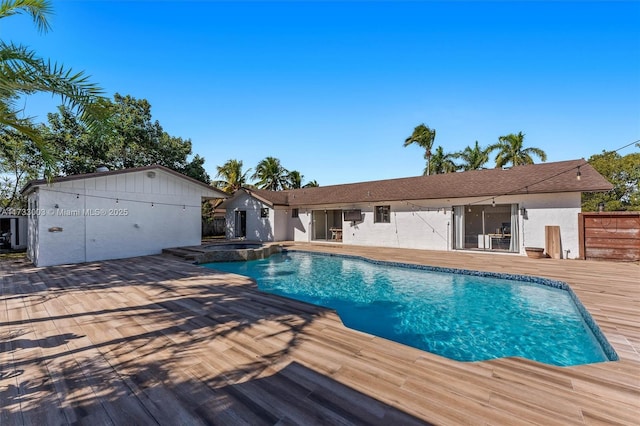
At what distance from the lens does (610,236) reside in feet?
31.0

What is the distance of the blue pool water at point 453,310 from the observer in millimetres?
4324

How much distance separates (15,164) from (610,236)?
2922cm

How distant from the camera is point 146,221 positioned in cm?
1178

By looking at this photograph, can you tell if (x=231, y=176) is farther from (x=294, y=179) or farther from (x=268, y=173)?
(x=294, y=179)

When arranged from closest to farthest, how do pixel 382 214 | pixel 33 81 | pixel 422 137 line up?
pixel 33 81, pixel 382 214, pixel 422 137

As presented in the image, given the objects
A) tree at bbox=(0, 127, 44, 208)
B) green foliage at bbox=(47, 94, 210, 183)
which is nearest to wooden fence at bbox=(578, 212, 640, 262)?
green foliage at bbox=(47, 94, 210, 183)

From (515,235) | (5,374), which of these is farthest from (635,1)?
(5,374)

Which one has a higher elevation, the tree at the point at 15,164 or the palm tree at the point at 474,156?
the palm tree at the point at 474,156

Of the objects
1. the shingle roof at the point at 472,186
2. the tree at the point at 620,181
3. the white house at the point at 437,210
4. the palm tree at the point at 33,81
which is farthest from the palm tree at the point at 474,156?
the palm tree at the point at 33,81

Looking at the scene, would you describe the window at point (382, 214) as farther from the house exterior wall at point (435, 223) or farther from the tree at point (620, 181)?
the tree at point (620, 181)

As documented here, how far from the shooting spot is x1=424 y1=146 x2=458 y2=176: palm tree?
84.2 ft

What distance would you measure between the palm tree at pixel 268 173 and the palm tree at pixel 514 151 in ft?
70.9

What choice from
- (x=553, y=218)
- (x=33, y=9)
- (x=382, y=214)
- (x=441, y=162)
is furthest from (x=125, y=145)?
(x=441, y=162)

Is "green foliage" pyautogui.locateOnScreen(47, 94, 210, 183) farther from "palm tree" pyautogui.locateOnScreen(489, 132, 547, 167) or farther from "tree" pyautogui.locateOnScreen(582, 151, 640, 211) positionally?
"tree" pyautogui.locateOnScreen(582, 151, 640, 211)
